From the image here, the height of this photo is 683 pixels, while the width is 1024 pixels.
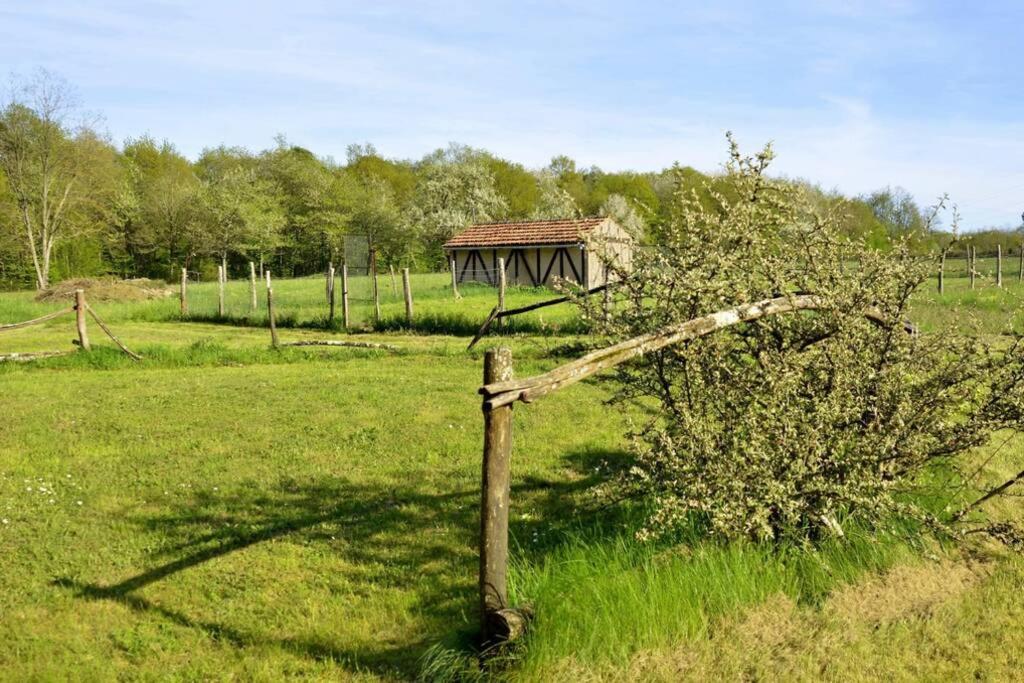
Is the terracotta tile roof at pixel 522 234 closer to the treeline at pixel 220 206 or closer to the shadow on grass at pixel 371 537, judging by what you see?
the treeline at pixel 220 206

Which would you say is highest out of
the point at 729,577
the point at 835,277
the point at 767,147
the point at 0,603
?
the point at 767,147

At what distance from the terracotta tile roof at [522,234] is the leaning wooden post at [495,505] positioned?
3197 cm

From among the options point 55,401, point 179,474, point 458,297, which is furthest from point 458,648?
point 458,297

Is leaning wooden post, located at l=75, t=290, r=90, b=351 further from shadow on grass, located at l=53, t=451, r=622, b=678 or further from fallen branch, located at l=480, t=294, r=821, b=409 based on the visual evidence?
fallen branch, located at l=480, t=294, r=821, b=409

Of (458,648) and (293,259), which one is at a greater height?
(293,259)

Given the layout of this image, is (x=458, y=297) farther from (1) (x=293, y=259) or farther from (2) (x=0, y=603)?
(1) (x=293, y=259)

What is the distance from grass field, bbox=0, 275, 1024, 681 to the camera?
13.8 feet

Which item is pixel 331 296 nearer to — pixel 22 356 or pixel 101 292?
pixel 22 356

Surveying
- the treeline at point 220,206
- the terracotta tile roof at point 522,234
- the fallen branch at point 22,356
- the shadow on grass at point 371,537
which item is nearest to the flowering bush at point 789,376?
the shadow on grass at point 371,537

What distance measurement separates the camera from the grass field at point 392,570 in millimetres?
4219

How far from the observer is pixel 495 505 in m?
3.97

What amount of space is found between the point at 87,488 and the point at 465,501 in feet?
13.0

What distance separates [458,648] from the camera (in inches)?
165

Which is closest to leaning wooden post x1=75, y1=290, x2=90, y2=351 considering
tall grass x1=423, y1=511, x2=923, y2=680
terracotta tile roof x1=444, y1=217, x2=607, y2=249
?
tall grass x1=423, y1=511, x2=923, y2=680
